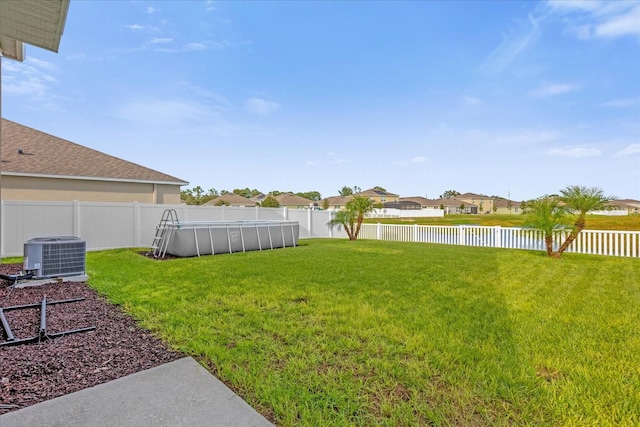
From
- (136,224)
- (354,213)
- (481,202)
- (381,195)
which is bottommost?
(136,224)

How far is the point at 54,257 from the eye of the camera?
18.2 ft

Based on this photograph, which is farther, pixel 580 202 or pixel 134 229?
pixel 134 229

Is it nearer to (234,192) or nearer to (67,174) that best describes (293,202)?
(234,192)

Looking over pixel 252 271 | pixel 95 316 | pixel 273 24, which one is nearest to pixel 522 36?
pixel 273 24

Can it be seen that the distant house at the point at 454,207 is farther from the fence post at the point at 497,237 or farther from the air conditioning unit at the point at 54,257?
the air conditioning unit at the point at 54,257

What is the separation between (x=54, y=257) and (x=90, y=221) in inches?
202

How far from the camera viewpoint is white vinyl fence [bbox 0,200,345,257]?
28.9 ft

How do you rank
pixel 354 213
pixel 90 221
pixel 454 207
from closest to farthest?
pixel 90 221
pixel 354 213
pixel 454 207

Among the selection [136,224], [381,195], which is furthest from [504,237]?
[381,195]

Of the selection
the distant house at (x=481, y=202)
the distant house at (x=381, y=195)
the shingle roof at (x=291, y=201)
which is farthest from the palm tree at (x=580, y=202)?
the distant house at (x=481, y=202)

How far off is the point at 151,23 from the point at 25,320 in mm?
11395

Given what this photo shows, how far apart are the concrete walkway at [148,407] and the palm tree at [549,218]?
33.2 feet

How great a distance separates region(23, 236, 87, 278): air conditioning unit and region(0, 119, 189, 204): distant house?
28.0ft

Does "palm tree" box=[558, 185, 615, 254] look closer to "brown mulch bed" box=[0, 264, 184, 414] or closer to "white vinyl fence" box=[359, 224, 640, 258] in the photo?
"white vinyl fence" box=[359, 224, 640, 258]
